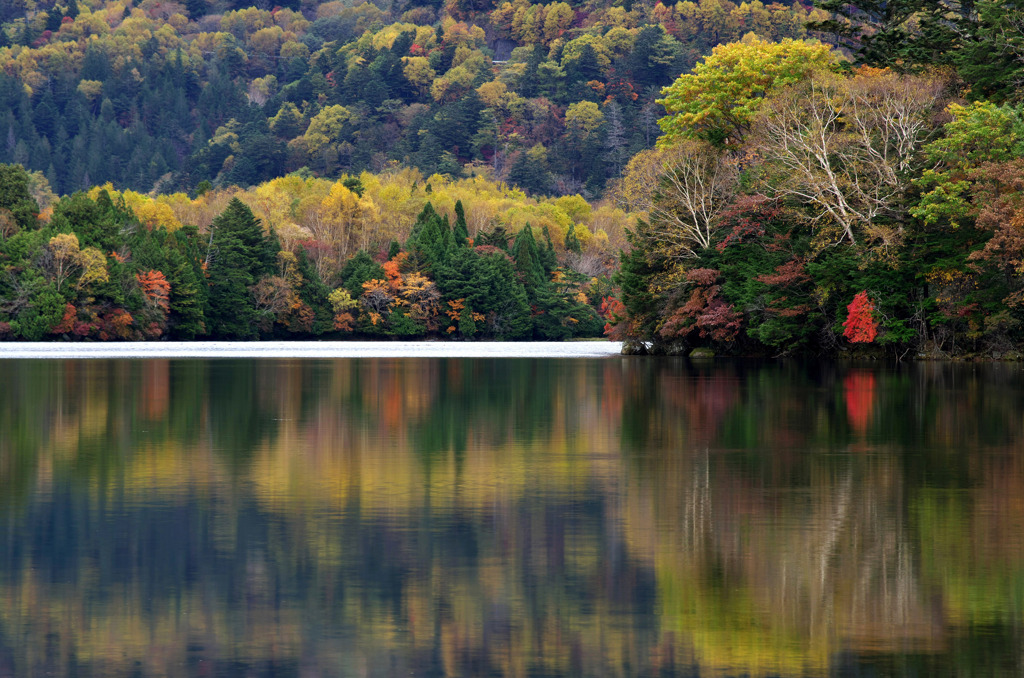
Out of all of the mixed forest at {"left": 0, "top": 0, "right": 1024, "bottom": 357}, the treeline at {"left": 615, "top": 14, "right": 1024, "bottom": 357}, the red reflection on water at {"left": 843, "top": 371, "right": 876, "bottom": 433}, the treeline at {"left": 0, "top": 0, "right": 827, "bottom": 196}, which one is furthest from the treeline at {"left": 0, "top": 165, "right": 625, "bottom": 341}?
the red reflection on water at {"left": 843, "top": 371, "right": 876, "bottom": 433}

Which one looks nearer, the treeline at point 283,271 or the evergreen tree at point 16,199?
the treeline at point 283,271

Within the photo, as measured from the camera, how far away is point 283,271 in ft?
320

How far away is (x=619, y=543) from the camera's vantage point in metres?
10.7

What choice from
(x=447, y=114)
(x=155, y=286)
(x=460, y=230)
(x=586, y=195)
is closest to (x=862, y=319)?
(x=155, y=286)

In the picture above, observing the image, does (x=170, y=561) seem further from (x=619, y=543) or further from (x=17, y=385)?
(x=17, y=385)

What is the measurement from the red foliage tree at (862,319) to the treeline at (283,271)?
48.9 meters

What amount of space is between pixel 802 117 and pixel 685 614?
4542 centimetres

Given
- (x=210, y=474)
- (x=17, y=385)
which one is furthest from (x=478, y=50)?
(x=210, y=474)

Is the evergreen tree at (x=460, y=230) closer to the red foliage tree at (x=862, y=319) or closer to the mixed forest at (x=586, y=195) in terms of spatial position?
the mixed forest at (x=586, y=195)

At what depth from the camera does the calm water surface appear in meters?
7.66

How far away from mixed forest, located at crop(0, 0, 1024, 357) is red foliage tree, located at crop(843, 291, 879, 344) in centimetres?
8

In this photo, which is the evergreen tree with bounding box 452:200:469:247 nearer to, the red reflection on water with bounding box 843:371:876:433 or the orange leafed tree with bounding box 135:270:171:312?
the orange leafed tree with bounding box 135:270:171:312

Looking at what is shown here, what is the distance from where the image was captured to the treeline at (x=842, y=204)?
4547 centimetres

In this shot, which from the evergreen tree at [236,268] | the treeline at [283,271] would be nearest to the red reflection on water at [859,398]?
the treeline at [283,271]
